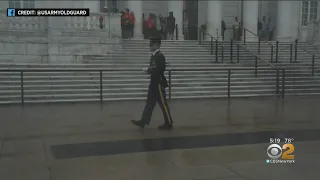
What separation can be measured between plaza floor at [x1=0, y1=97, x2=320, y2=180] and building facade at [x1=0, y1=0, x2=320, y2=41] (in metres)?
13.1

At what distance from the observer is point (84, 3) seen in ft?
75.0

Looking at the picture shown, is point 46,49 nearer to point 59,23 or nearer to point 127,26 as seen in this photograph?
point 59,23

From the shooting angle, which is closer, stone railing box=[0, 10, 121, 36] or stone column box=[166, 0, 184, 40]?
stone railing box=[0, 10, 121, 36]

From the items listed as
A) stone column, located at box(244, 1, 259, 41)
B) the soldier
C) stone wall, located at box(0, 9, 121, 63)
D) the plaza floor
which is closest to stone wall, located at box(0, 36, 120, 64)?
stone wall, located at box(0, 9, 121, 63)

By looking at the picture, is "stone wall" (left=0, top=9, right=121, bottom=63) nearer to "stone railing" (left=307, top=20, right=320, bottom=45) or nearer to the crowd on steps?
the crowd on steps

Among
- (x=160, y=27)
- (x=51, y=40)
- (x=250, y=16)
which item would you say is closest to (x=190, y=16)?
(x=160, y=27)

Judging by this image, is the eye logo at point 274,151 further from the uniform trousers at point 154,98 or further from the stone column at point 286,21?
the stone column at point 286,21

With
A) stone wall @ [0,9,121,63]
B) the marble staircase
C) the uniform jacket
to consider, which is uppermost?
stone wall @ [0,9,121,63]

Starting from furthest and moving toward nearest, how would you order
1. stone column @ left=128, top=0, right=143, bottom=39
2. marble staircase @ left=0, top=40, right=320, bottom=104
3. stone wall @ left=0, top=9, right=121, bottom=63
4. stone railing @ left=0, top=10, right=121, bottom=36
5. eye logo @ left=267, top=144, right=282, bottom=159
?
stone column @ left=128, top=0, right=143, bottom=39 → stone railing @ left=0, top=10, right=121, bottom=36 → stone wall @ left=0, top=9, right=121, bottom=63 → marble staircase @ left=0, top=40, right=320, bottom=104 → eye logo @ left=267, top=144, right=282, bottom=159

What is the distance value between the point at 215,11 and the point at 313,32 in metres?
5.94

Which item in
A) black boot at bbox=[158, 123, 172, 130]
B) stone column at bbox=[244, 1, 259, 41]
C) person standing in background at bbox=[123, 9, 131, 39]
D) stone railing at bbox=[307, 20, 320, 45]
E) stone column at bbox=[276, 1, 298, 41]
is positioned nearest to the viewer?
black boot at bbox=[158, 123, 172, 130]

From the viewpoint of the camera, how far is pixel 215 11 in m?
25.2

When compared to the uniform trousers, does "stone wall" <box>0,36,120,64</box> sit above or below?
above

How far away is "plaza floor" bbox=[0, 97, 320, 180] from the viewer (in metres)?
5.40
